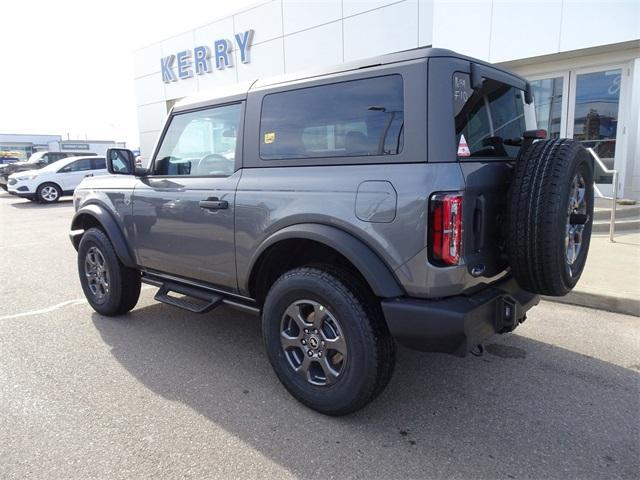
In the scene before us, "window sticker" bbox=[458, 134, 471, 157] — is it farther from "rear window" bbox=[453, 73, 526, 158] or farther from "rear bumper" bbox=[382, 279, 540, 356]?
"rear bumper" bbox=[382, 279, 540, 356]

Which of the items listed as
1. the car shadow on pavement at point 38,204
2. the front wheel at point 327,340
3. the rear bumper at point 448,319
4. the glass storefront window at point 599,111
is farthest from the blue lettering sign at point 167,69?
the rear bumper at point 448,319

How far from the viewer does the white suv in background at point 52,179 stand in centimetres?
1614

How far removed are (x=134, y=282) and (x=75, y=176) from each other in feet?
48.6

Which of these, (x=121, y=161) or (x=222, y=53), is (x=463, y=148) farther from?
(x=222, y=53)

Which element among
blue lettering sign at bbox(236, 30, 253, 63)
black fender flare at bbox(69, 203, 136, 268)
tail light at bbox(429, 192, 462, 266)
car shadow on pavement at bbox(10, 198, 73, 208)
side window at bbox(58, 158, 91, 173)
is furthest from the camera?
side window at bbox(58, 158, 91, 173)

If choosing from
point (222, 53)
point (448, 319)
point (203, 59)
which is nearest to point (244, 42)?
point (222, 53)

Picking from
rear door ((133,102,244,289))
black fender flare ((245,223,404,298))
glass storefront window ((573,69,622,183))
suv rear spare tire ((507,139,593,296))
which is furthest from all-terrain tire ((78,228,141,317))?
glass storefront window ((573,69,622,183))

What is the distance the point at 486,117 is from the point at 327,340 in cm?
165

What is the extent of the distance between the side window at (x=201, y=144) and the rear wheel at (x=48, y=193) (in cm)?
1511

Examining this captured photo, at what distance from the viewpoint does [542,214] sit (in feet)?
7.80

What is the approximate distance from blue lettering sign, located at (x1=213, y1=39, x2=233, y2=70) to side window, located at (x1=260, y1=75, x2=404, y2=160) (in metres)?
13.7

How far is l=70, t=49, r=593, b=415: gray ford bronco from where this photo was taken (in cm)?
236

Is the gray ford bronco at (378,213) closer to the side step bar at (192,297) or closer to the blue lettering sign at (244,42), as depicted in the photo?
the side step bar at (192,297)

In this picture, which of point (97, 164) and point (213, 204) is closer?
point (213, 204)
